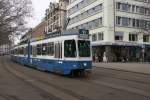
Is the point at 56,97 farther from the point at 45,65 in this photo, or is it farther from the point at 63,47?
the point at 45,65

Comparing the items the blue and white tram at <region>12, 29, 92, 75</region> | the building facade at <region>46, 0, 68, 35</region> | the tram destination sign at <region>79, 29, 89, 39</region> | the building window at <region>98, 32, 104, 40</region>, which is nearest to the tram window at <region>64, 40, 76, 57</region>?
the blue and white tram at <region>12, 29, 92, 75</region>

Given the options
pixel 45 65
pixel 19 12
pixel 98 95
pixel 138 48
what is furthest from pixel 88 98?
pixel 138 48

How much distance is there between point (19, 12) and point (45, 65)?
33663mm

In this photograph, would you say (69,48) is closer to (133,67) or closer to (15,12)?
(133,67)

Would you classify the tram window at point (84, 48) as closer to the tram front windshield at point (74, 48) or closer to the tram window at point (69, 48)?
the tram front windshield at point (74, 48)

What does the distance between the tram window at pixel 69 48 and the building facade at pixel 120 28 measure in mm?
36532

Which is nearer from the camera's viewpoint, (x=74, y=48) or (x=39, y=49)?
(x=74, y=48)

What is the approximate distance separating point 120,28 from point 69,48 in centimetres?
4075

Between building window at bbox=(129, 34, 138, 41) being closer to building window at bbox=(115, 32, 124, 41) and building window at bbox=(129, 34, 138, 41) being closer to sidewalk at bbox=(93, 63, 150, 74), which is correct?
building window at bbox=(115, 32, 124, 41)

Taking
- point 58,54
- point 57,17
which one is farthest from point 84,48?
point 57,17

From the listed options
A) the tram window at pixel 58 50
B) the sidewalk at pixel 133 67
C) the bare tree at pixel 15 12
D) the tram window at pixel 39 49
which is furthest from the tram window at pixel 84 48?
the bare tree at pixel 15 12

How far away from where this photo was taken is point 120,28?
60.9 metres

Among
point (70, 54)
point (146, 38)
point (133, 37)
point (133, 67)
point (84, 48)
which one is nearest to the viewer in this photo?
Result: point (70, 54)

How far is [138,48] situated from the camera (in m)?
63.2
